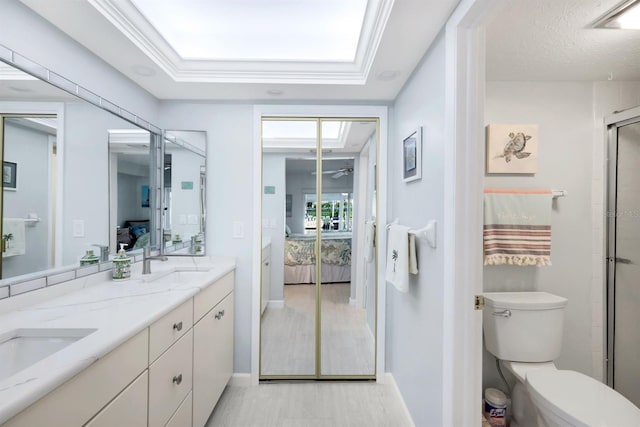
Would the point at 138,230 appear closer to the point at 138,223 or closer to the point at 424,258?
the point at 138,223

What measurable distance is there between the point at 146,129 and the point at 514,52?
2426 millimetres

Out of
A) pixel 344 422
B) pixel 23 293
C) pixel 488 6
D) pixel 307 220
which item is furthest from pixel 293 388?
pixel 488 6

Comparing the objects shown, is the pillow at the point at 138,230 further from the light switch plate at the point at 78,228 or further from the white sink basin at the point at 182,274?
the light switch plate at the point at 78,228

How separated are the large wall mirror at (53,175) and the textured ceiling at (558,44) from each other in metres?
2.03

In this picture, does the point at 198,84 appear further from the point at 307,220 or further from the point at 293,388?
the point at 293,388

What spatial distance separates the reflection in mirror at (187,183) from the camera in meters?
2.37

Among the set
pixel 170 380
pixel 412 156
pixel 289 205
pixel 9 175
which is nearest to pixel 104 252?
pixel 9 175

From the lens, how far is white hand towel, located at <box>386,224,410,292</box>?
1.74 m

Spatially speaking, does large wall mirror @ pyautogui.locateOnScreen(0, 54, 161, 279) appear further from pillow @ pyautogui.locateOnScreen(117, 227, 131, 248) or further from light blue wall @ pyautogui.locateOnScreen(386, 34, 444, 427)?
light blue wall @ pyautogui.locateOnScreen(386, 34, 444, 427)

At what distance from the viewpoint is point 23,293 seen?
1262 millimetres

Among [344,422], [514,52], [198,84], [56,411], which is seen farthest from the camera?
[198,84]

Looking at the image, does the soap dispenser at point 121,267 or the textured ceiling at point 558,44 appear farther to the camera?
the soap dispenser at point 121,267

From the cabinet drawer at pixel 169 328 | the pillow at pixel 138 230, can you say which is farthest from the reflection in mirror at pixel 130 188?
the cabinet drawer at pixel 169 328

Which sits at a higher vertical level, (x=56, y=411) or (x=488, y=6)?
(x=488, y=6)
